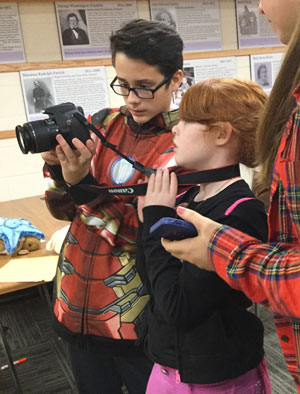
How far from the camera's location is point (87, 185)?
3.70 ft

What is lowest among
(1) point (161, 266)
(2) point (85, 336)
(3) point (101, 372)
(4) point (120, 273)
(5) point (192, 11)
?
(3) point (101, 372)

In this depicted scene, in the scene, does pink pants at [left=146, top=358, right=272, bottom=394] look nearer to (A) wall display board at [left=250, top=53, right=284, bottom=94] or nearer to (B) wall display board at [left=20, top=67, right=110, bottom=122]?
(B) wall display board at [left=20, top=67, right=110, bottom=122]

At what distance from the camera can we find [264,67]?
4.23 m

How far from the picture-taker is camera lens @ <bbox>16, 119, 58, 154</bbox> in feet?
3.58

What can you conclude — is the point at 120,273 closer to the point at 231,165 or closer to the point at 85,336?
the point at 85,336

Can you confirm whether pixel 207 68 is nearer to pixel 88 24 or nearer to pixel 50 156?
pixel 88 24

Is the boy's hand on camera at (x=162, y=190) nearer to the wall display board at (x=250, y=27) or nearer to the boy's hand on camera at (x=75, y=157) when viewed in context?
the boy's hand on camera at (x=75, y=157)

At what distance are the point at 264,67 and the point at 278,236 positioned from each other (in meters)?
3.91

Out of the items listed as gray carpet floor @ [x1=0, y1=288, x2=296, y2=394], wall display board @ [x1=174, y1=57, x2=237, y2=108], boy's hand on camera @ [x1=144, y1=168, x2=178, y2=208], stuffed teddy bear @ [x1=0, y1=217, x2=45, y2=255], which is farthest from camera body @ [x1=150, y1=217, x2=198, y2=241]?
wall display board @ [x1=174, y1=57, x2=237, y2=108]

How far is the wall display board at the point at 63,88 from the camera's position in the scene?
10.9ft

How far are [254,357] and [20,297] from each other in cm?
267

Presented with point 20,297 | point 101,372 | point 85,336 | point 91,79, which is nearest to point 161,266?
point 85,336

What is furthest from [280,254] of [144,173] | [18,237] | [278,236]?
[18,237]

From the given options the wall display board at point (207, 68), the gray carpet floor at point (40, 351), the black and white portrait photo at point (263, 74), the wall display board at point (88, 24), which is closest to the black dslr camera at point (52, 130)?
the gray carpet floor at point (40, 351)
